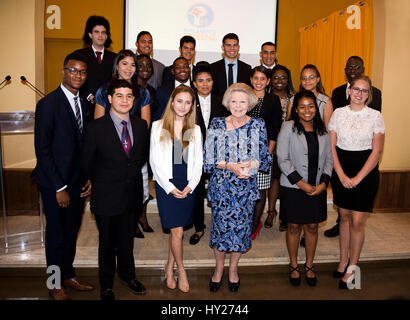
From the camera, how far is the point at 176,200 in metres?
2.65

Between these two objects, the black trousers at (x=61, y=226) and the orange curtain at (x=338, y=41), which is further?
the orange curtain at (x=338, y=41)

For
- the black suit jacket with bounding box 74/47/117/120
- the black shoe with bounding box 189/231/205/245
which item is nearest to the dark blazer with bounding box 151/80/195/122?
the black suit jacket with bounding box 74/47/117/120

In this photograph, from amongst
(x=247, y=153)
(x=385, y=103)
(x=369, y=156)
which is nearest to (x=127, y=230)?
(x=247, y=153)

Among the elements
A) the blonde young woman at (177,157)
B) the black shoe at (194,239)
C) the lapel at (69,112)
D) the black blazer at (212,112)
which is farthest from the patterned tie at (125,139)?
the black shoe at (194,239)

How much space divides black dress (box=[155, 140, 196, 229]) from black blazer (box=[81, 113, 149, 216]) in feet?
0.78

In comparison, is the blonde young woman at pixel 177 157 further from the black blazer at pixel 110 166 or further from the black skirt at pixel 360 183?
the black skirt at pixel 360 183

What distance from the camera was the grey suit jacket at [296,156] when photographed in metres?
2.75

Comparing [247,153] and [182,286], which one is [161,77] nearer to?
[247,153]

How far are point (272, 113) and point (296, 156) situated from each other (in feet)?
2.30

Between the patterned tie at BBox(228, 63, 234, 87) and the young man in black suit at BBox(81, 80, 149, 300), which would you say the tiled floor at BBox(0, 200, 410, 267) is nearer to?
the young man in black suit at BBox(81, 80, 149, 300)

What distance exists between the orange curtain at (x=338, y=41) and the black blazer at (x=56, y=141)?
4.04 metres

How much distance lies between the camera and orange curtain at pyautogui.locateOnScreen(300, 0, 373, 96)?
4.77 m

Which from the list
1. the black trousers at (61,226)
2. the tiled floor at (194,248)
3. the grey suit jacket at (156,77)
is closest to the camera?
the black trousers at (61,226)
